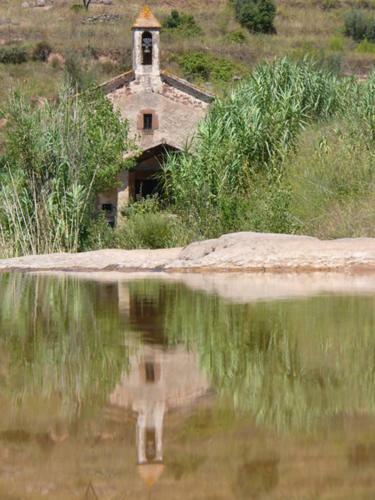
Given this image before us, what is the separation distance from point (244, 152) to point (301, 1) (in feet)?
186

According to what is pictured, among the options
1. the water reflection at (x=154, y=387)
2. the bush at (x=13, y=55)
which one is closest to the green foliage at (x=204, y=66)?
the bush at (x=13, y=55)

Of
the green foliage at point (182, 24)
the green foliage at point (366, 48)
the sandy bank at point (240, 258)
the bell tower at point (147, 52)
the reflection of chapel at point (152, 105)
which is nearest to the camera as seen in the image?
the sandy bank at point (240, 258)

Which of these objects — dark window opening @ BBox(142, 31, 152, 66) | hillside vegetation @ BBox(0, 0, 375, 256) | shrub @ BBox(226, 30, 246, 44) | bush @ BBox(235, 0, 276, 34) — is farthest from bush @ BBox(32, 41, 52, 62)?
hillside vegetation @ BBox(0, 0, 375, 256)

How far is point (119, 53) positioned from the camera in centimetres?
5566

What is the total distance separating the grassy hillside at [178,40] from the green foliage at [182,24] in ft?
1.73

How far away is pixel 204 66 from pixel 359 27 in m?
18.2

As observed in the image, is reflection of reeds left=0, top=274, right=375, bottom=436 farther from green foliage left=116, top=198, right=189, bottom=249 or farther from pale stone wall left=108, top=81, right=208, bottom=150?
pale stone wall left=108, top=81, right=208, bottom=150

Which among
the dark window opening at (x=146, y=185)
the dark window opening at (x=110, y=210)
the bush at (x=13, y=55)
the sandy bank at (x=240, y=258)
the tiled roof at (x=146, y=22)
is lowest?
the sandy bank at (x=240, y=258)

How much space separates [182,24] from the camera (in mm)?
A: 63688

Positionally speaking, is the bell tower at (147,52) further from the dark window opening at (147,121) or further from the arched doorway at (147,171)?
the arched doorway at (147,171)

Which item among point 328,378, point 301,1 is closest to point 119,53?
point 301,1

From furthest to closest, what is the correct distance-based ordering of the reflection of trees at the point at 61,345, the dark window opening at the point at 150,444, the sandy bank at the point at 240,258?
the sandy bank at the point at 240,258 < the reflection of trees at the point at 61,345 < the dark window opening at the point at 150,444

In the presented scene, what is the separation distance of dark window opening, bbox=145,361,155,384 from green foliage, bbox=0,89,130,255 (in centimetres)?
1255

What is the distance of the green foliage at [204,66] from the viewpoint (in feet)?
167
